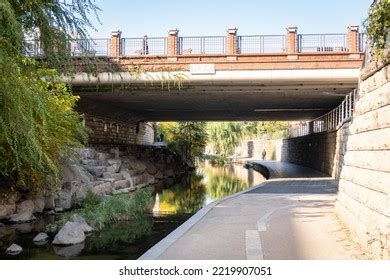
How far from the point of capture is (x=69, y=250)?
9.61 meters

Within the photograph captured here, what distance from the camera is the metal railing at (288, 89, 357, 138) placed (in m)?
19.4

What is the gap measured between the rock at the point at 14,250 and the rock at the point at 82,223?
1796 mm

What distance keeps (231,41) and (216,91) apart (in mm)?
2695

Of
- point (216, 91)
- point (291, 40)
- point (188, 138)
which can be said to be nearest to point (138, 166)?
point (216, 91)

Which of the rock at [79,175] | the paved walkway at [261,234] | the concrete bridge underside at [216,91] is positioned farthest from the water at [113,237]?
the concrete bridge underside at [216,91]

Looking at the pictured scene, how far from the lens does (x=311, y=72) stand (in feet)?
62.2

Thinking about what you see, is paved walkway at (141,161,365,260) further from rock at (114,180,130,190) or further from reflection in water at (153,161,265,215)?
rock at (114,180,130,190)

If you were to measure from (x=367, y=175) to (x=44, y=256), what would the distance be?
21.4 feet

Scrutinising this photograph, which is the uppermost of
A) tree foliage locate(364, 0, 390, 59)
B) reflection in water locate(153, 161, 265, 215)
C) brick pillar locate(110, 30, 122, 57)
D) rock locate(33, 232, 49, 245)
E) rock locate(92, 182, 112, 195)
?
brick pillar locate(110, 30, 122, 57)

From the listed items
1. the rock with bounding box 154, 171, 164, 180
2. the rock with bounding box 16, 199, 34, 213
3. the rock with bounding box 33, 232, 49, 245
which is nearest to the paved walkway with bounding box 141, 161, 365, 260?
the rock with bounding box 33, 232, 49, 245

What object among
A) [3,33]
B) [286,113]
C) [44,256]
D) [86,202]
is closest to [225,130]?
[286,113]

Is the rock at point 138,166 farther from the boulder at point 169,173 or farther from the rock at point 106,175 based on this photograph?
the rock at point 106,175

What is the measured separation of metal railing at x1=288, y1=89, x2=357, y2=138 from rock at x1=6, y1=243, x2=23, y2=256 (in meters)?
11.3
